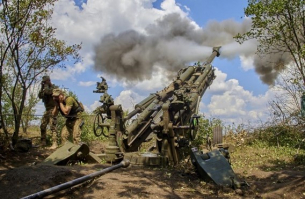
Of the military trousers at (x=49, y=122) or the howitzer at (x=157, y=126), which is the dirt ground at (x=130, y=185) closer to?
the howitzer at (x=157, y=126)

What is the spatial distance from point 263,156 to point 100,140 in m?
5.84

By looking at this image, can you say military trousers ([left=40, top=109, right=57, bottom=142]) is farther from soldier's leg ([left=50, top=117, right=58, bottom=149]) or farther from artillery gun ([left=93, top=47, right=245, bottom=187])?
artillery gun ([left=93, top=47, right=245, bottom=187])

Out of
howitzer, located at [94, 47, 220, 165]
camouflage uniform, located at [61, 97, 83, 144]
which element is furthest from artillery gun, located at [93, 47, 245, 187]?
camouflage uniform, located at [61, 97, 83, 144]

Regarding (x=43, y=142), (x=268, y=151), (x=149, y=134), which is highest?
(x=149, y=134)

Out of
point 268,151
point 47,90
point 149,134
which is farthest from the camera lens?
point 268,151

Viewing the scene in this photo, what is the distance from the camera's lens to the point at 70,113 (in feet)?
32.2

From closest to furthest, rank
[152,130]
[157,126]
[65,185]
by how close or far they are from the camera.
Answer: [65,185] < [157,126] < [152,130]

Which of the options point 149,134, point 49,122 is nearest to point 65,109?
point 49,122

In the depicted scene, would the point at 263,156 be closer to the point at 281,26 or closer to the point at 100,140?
the point at 281,26

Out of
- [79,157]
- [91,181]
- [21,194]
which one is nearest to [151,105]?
[79,157]

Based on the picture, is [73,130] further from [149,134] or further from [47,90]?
[149,134]

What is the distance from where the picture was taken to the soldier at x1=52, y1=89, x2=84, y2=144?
9570 mm

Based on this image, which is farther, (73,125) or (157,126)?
(73,125)

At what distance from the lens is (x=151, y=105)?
977 cm
